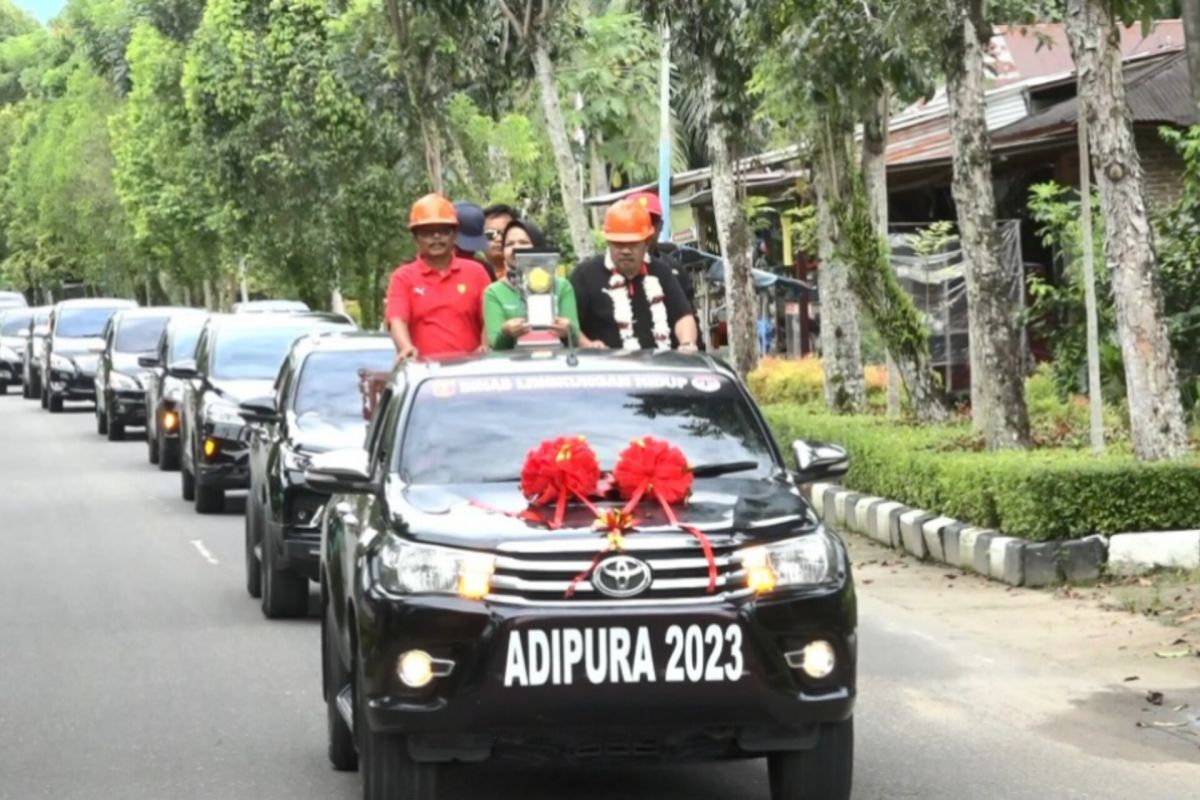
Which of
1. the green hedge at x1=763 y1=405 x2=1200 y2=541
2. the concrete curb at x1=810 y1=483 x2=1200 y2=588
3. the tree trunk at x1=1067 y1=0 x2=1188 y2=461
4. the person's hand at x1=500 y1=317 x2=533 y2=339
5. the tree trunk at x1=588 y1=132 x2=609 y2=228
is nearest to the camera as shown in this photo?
the person's hand at x1=500 y1=317 x2=533 y2=339

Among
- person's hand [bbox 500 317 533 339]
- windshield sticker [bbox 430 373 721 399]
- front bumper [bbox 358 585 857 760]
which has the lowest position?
front bumper [bbox 358 585 857 760]

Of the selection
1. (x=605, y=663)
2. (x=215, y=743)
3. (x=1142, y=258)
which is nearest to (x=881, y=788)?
(x=605, y=663)

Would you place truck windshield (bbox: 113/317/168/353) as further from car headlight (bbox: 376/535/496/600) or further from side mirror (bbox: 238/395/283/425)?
car headlight (bbox: 376/535/496/600)

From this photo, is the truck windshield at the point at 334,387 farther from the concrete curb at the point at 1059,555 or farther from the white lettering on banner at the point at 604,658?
the white lettering on banner at the point at 604,658

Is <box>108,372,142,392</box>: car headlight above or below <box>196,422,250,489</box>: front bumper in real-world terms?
above

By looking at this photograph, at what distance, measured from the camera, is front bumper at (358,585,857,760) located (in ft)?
25.5

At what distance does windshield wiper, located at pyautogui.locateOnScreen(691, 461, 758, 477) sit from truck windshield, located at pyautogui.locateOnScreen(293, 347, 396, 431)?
6.33 metres

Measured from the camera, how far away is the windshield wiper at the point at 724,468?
29.3 ft

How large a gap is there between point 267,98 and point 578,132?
13874 mm

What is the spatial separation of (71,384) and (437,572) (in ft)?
118

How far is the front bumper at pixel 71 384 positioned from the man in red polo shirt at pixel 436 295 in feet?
100

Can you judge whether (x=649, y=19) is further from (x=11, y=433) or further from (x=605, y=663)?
(x=605, y=663)

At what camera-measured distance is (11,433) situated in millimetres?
37000

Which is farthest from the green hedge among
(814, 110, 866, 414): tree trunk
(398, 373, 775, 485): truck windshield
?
(398, 373, 775, 485): truck windshield
